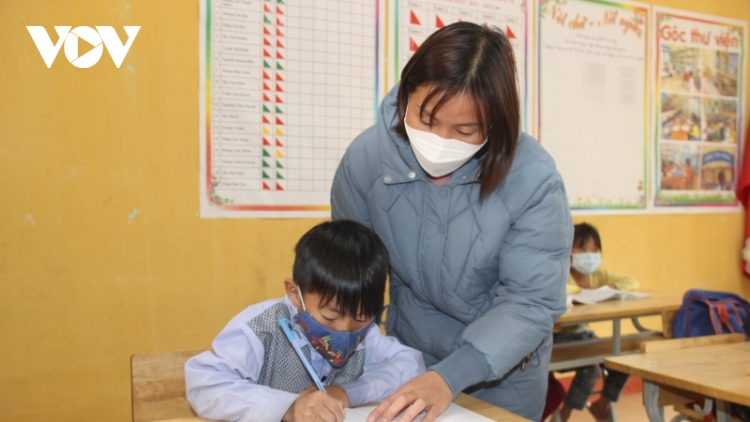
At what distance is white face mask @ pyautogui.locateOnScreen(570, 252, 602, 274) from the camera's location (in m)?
2.94

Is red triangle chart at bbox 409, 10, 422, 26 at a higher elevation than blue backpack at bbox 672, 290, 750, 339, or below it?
higher

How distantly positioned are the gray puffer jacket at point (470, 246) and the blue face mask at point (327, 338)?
191mm

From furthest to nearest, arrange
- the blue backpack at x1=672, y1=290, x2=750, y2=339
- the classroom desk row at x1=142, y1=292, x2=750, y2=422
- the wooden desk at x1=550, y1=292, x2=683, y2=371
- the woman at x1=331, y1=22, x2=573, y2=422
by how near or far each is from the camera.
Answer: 1. the wooden desk at x1=550, y1=292, x2=683, y2=371
2. the blue backpack at x1=672, y1=290, x2=750, y2=339
3. the classroom desk row at x1=142, y1=292, x2=750, y2=422
4. the woman at x1=331, y1=22, x2=573, y2=422

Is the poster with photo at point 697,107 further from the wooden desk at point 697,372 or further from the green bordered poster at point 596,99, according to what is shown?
the wooden desk at point 697,372

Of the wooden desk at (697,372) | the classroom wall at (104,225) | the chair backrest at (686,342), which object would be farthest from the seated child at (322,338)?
the classroom wall at (104,225)

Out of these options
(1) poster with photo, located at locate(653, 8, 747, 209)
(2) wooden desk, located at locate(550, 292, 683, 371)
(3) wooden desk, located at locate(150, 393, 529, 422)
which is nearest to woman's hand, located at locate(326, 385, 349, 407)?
(3) wooden desk, located at locate(150, 393, 529, 422)

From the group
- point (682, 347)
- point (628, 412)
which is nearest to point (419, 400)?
point (682, 347)

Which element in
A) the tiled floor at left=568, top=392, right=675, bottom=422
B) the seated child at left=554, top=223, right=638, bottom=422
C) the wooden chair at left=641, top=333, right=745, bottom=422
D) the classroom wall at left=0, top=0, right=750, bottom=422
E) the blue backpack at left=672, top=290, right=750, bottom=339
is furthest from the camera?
the tiled floor at left=568, top=392, right=675, bottom=422

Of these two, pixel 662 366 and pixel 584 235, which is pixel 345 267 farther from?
pixel 584 235

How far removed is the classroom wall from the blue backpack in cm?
159

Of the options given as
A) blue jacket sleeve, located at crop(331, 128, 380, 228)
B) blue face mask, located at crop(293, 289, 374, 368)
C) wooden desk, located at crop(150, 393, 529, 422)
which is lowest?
wooden desk, located at crop(150, 393, 529, 422)

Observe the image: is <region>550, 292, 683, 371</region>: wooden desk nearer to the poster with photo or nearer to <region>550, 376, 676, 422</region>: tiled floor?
<region>550, 376, 676, 422</region>: tiled floor

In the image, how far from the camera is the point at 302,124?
2.46 m

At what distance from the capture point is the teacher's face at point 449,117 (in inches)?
42.6
